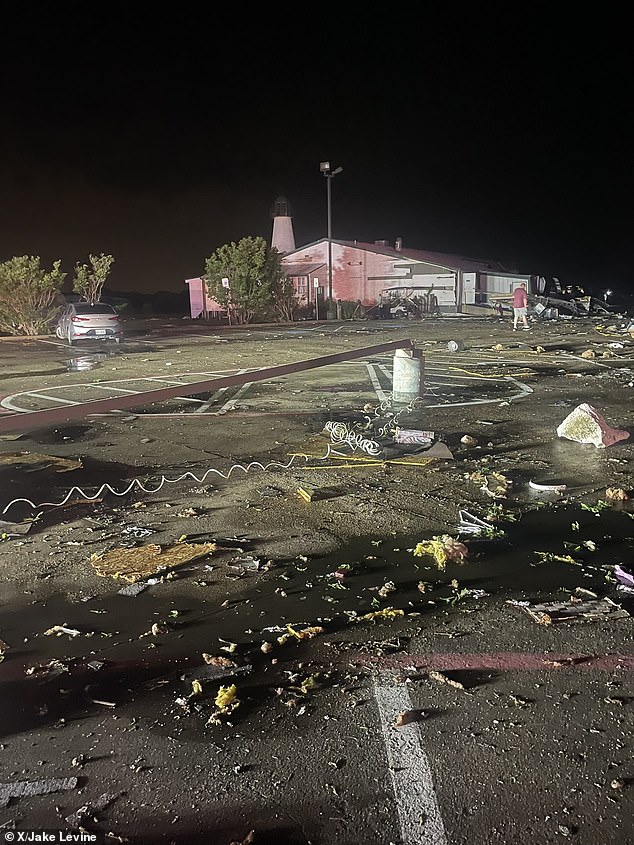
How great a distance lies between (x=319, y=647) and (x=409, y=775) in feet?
3.35

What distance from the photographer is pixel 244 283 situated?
35.9m

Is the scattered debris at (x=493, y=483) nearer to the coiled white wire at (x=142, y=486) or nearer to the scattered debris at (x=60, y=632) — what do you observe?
the coiled white wire at (x=142, y=486)

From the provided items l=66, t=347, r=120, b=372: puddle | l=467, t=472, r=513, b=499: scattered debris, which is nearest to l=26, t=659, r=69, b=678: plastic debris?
l=467, t=472, r=513, b=499: scattered debris

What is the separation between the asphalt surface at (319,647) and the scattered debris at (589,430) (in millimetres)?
143

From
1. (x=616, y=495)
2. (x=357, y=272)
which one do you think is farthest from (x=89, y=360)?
(x=357, y=272)

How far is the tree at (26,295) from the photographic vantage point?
29.3 meters

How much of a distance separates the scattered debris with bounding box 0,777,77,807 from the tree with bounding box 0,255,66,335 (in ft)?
98.9

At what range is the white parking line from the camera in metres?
2.33

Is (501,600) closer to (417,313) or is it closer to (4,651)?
(4,651)

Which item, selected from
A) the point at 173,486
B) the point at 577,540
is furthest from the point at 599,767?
the point at 173,486

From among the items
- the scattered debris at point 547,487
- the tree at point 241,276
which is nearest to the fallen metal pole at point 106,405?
the scattered debris at point 547,487

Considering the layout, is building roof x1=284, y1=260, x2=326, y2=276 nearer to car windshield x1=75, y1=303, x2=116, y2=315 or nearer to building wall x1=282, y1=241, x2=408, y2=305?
building wall x1=282, y1=241, x2=408, y2=305

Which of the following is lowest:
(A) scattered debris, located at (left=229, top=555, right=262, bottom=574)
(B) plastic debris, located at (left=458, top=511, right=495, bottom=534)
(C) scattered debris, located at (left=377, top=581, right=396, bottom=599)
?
(C) scattered debris, located at (left=377, top=581, right=396, bottom=599)

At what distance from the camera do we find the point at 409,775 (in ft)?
8.47
